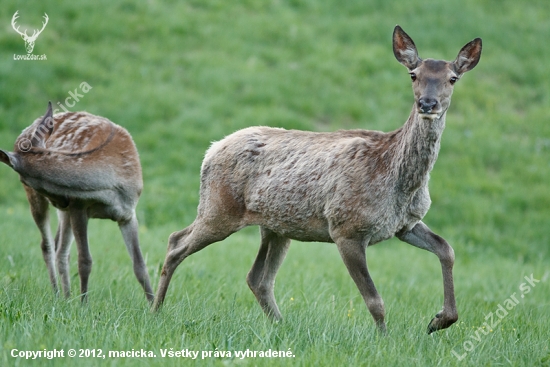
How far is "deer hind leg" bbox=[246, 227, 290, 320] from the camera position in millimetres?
7477

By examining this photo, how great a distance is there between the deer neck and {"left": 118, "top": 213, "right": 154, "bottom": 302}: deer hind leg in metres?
3.03

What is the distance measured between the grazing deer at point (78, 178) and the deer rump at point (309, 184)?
0.97 metres

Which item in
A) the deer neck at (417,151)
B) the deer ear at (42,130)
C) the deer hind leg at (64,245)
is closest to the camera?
the deer neck at (417,151)

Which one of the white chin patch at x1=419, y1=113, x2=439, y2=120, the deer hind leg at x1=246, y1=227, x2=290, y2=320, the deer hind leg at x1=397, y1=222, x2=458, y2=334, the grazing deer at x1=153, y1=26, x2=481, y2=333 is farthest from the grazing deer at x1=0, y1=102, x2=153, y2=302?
the white chin patch at x1=419, y1=113, x2=439, y2=120

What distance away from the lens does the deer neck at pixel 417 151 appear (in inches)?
249

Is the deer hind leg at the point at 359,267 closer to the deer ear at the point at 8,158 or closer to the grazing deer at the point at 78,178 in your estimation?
the grazing deer at the point at 78,178

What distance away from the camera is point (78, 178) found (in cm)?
754

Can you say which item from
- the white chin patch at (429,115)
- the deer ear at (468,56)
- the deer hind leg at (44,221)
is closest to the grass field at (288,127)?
the deer hind leg at (44,221)

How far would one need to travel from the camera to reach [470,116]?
17.1 metres

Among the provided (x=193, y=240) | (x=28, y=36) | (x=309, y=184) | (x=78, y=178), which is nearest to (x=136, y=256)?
(x=193, y=240)

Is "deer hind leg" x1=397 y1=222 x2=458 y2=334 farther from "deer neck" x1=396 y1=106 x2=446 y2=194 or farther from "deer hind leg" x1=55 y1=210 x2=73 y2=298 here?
"deer hind leg" x1=55 y1=210 x2=73 y2=298

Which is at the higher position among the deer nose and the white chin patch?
the deer nose

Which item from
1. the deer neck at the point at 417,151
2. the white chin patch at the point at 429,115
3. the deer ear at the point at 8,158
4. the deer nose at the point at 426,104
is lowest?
the deer ear at the point at 8,158

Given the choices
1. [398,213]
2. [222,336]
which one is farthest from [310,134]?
[222,336]
